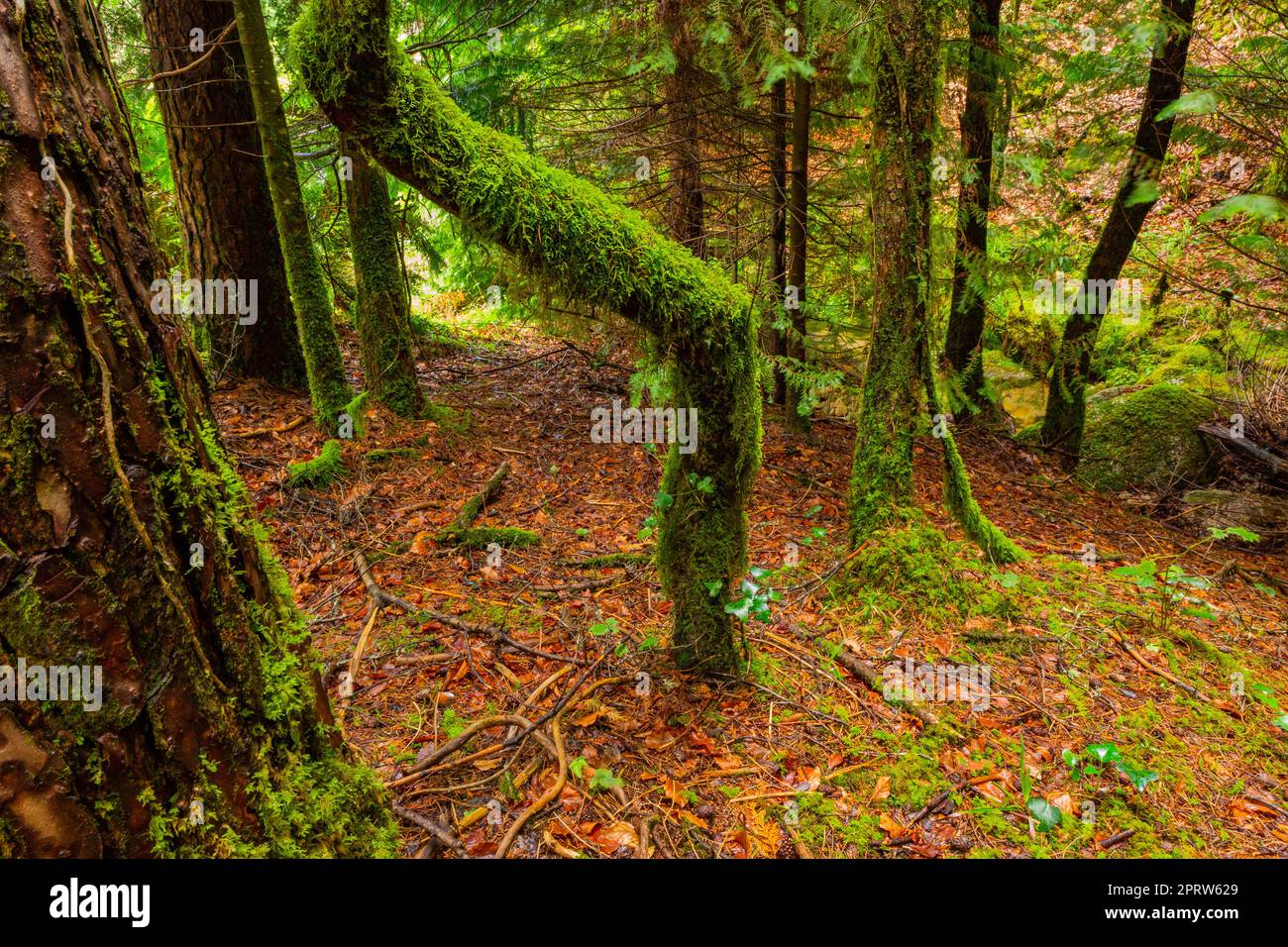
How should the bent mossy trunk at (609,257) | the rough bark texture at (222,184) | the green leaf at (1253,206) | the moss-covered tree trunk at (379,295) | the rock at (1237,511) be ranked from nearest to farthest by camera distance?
1. the bent mossy trunk at (609,257)
2. the green leaf at (1253,206)
3. the rough bark texture at (222,184)
4. the moss-covered tree trunk at (379,295)
5. the rock at (1237,511)

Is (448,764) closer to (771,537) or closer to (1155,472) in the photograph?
(771,537)

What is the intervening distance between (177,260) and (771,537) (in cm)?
929

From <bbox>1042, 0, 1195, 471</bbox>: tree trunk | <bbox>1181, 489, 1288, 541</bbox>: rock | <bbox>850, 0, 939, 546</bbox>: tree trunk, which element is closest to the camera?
<bbox>850, 0, 939, 546</bbox>: tree trunk

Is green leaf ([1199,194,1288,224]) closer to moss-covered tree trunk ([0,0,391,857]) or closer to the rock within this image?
moss-covered tree trunk ([0,0,391,857])

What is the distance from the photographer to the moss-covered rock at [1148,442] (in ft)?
27.4

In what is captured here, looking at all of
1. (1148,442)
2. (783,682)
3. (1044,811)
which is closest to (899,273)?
(783,682)

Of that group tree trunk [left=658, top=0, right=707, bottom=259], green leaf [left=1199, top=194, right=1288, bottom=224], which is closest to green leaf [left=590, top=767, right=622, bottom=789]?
green leaf [left=1199, top=194, right=1288, bottom=224]

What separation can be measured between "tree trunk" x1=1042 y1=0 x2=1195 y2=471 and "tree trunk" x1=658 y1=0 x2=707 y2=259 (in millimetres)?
4414

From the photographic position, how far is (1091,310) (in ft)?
27.5

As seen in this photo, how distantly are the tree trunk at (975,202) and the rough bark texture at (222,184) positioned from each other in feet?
23.6

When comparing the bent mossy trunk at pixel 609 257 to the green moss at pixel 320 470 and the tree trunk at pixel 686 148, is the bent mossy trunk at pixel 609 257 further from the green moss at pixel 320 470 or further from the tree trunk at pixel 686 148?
the tree trunk at pixel 686 148

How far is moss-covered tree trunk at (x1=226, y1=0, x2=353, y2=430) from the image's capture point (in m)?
5.29

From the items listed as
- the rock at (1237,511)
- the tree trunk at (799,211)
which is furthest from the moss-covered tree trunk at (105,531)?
the rock at (1237,511)
